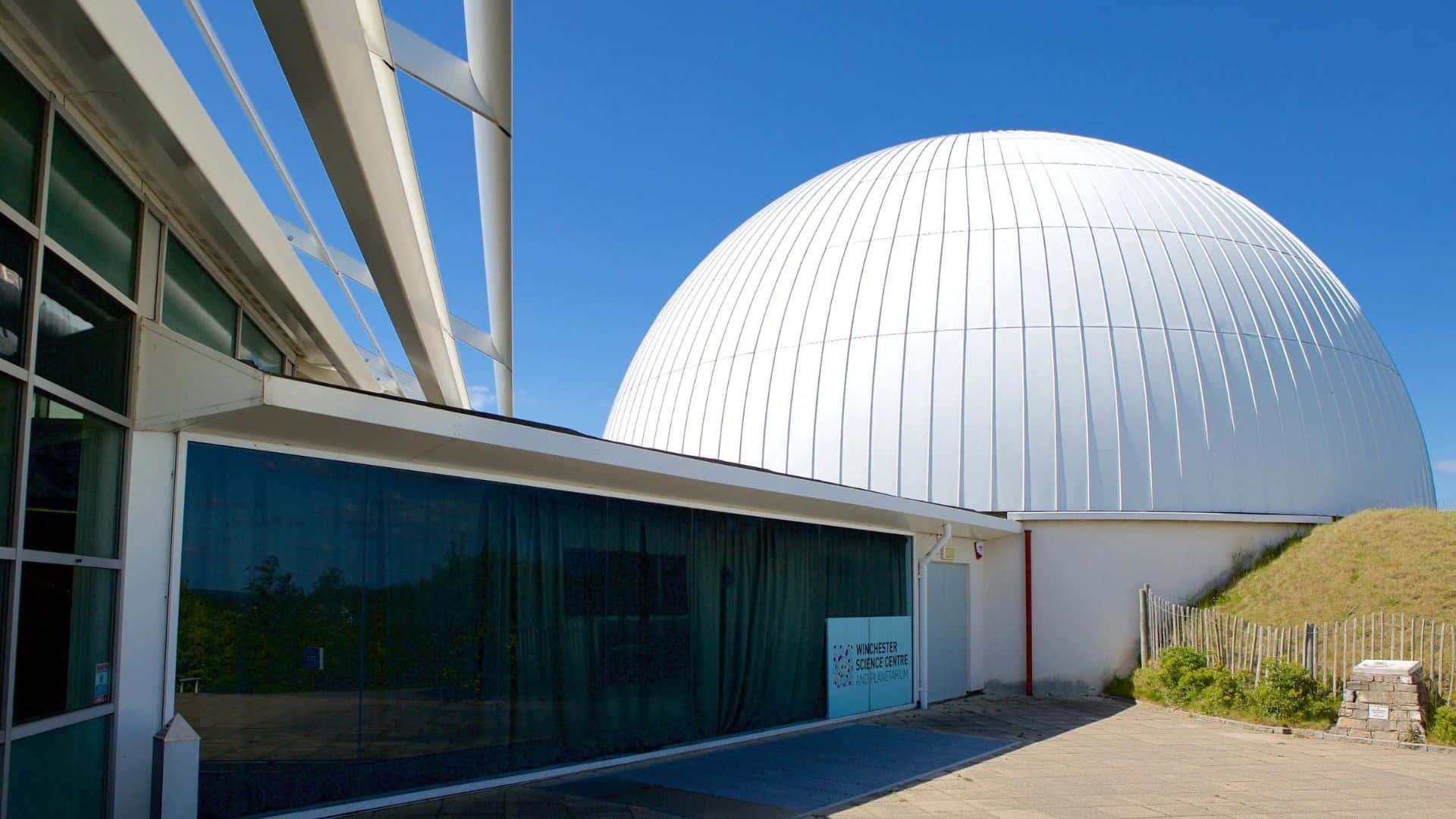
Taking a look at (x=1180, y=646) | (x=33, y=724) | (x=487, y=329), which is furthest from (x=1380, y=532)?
(x=33, y=724)

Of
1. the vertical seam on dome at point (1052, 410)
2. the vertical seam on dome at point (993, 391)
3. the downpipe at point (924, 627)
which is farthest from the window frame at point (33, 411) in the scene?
the vertical seam on dome at point (1052, 410)

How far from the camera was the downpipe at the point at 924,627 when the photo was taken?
1688 cm

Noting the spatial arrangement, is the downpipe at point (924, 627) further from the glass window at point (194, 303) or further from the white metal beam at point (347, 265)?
the glass window at point (194, 303)

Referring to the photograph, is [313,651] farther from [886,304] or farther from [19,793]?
[886,304]

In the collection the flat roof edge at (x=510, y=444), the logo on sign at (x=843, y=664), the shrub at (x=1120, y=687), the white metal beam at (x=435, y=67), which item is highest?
the white metal beam at (x=435, y=67)

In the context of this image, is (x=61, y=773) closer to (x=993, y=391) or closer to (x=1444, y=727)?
(x=1444, y=727)

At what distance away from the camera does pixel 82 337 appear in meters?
6.31

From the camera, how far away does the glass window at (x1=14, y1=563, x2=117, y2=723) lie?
557cm

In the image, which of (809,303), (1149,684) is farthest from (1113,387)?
(809,303)

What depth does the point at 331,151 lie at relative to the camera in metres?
6.07

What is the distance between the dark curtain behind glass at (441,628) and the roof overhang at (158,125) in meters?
1.82

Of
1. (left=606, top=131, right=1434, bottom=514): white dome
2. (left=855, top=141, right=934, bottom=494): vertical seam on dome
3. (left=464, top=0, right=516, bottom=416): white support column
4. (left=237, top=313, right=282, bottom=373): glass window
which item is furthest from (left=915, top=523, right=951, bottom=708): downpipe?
(left=237, top=313, right=282, bottom=373): glass window

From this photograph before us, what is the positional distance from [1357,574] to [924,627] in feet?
24.1

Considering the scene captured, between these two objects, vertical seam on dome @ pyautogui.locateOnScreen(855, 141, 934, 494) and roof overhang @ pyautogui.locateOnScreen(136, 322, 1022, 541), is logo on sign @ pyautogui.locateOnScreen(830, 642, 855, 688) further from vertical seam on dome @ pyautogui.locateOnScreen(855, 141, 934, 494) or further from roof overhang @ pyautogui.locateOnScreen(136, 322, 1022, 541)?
vertical seam on dome @ pyautogui.locateOnScreen(855, 141, 934, 494)
